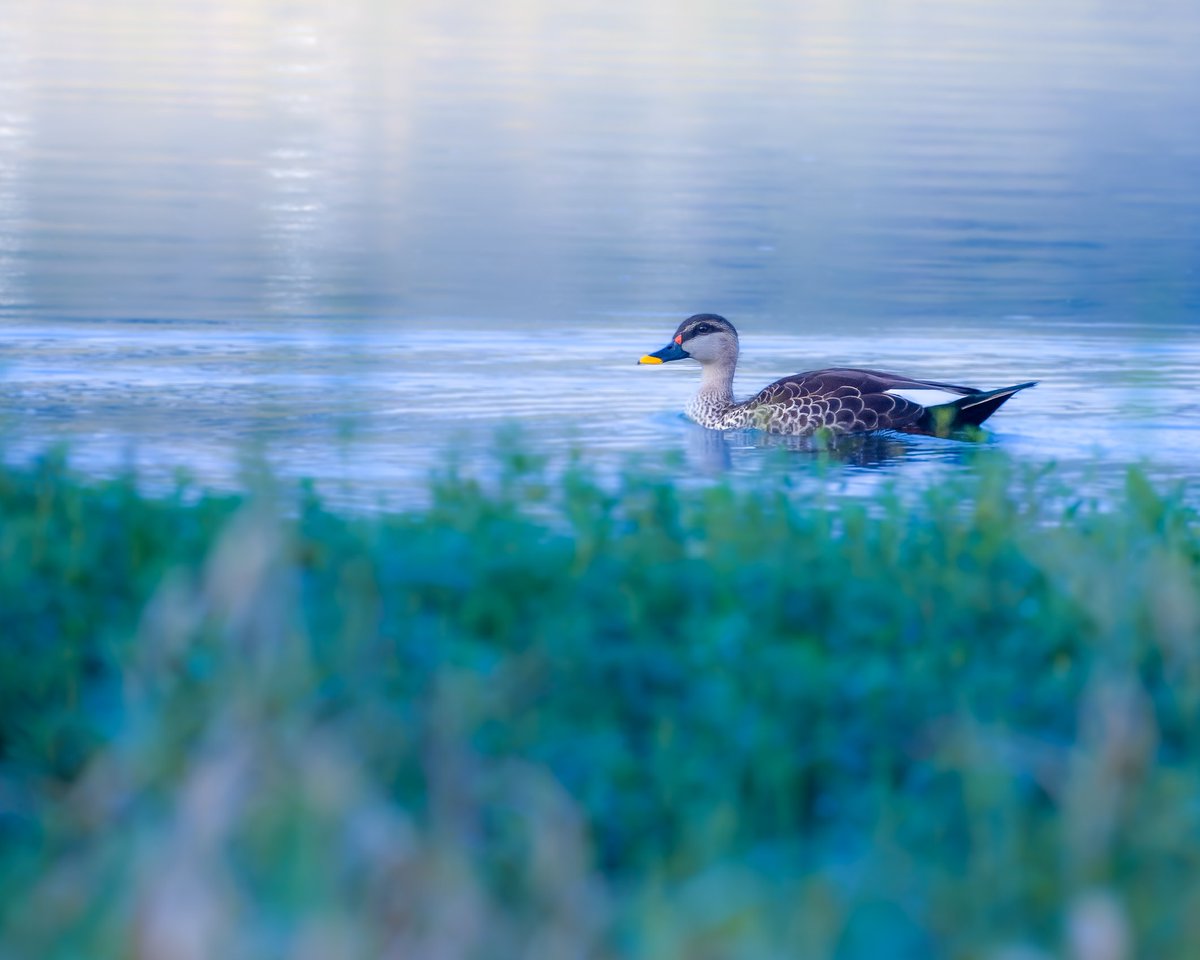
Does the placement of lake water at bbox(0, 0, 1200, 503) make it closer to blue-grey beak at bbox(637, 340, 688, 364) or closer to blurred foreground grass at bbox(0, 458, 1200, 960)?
blue-grey beak at bbox(637, 340, 688, 364)

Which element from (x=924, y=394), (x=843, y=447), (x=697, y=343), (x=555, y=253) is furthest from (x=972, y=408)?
(x=555, y=253)

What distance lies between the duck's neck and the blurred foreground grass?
590 cm

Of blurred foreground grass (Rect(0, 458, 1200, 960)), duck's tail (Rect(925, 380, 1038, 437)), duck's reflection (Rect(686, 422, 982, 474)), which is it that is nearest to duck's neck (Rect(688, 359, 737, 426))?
duck's reflection (Rect(686, 422, 982, 474))

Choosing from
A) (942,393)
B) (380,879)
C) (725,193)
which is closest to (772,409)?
(942,393)

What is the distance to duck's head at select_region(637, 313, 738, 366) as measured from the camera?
12945 millimetres

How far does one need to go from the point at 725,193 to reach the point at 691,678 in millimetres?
18339

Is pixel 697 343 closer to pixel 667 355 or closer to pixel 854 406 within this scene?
pixel 667 355

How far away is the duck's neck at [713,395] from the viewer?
12445mm

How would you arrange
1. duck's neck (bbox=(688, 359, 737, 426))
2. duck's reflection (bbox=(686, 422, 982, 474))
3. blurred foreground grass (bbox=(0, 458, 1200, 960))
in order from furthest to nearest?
1. duck's neck (bbox=(688, 359, 737, 426))
2. duck's reflection (bbox=(686, 422, 982, 474))
3. blurred foreground grass (bbox=(0, 458, 1200, 960))

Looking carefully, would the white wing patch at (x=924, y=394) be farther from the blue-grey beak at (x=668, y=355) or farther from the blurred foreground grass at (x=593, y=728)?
the blurred foreground grass at (x=593, y=728)

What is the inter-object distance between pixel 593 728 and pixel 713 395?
8.14 m

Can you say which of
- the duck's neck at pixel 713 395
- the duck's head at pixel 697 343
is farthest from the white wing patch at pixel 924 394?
the duck's head at pixel 697 343

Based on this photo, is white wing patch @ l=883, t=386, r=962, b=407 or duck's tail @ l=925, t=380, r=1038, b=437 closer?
duck's tail @ l=925, t=380, r=1038, b=437

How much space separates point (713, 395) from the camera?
12656 millimetres
